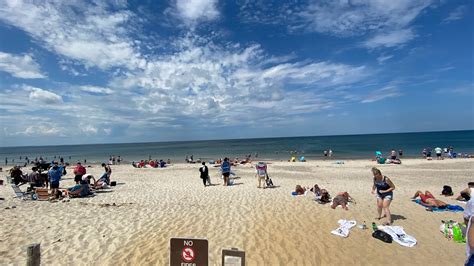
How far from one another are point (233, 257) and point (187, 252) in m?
0.58

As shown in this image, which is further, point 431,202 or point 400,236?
point 431,202

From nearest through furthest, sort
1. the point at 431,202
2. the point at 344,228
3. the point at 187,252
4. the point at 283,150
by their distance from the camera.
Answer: the point at 187,252
the point at 344,228
the point at 431,202
the point at 283,150

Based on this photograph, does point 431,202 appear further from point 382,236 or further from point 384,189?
point 382,236

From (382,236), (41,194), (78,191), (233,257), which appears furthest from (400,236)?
(41,194)

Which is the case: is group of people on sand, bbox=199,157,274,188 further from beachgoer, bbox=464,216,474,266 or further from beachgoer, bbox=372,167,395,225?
beachgoer, bbox=464,216,474,266

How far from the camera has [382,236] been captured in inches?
262

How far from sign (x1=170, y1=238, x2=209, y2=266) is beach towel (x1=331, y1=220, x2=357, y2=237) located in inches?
199

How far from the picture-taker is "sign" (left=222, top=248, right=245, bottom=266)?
2846mm

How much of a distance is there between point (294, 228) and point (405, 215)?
403 cm

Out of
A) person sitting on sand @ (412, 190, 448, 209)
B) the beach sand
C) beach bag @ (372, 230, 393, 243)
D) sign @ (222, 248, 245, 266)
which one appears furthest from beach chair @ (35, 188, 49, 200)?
person sitting on sand @ (412, 190, 448, 209)

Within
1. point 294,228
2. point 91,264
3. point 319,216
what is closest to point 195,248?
point 91,264

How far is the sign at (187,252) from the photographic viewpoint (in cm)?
306

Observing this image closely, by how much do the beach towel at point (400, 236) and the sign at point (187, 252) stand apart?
5.56 metres

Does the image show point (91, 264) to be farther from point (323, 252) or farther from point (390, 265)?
point (390, 265)
